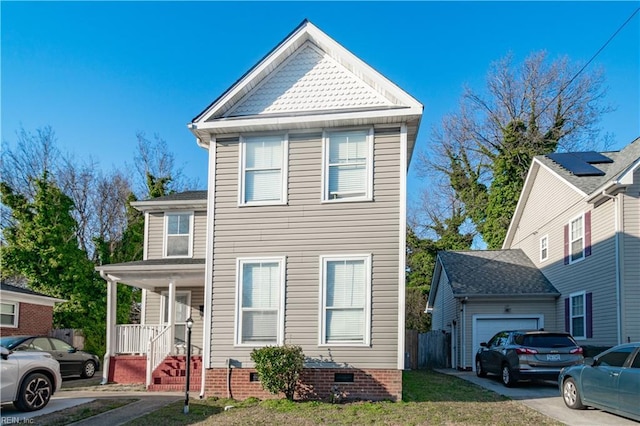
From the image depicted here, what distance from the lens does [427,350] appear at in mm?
24078

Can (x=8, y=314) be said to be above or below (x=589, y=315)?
below

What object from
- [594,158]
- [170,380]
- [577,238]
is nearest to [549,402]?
[577,238]

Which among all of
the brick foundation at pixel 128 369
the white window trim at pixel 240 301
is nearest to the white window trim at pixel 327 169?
the white window trim at pixel 240 301

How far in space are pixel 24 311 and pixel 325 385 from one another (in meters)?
14.9

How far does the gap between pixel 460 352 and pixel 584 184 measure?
7.52 metres

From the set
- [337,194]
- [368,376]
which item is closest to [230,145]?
[337,194]

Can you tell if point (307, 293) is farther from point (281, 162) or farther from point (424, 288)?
point (424, 288)

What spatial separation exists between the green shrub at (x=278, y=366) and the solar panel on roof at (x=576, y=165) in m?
12.2

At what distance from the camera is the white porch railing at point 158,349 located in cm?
1477

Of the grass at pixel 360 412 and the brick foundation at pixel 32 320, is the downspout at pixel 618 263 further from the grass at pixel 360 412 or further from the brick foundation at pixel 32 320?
the brick foundation at pixel 32 320

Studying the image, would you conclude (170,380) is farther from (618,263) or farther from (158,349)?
(618,263)

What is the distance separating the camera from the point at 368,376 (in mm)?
11477

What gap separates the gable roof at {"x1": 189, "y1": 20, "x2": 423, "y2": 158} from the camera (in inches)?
480

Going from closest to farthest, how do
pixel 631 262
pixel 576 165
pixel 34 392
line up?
pixel 34 392 < pixel 631 262 < pixel 576 165
